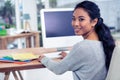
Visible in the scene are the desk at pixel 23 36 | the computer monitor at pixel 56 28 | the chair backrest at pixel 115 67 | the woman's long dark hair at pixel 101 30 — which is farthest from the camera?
the desk at pixel 23 36

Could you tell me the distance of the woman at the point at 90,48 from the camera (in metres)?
1.39

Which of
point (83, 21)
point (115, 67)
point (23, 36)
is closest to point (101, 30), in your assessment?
point (83, 21)

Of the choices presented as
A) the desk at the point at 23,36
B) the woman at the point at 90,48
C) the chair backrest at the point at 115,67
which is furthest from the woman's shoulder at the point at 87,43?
the desk at the point at 23,36

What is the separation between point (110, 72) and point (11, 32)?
3.06m

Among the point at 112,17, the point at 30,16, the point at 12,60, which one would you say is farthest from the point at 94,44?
the point at 30,16

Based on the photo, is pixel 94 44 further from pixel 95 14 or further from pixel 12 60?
pixel 12 60

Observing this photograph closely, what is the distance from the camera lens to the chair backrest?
131cm

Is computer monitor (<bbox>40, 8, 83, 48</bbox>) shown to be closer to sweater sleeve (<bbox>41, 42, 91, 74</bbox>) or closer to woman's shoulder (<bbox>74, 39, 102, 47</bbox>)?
sweater sleeve (<bbox>41, 42, 91, 74</bbox>)

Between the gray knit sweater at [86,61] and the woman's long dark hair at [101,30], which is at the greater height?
the woman's long dark hair at [101,30]

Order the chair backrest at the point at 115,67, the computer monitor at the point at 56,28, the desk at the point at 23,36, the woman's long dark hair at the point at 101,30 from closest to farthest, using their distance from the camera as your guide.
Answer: the chair backrest at the point at 115,67 < the woman's long dark hair at the point at 101,30 < the computer monitor at the point at 56,28 < the desk at the point at 23,36

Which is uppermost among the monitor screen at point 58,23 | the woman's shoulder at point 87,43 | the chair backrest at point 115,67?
the monitor screen at point 58,23

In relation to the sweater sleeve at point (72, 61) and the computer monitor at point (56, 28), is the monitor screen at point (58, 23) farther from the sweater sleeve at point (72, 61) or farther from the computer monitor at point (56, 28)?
the sweater sleeve at point (72, 61)

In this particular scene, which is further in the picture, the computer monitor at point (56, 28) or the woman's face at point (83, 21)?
the computer monitor at point (56, 28)

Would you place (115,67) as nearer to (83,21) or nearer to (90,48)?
(90,48)
